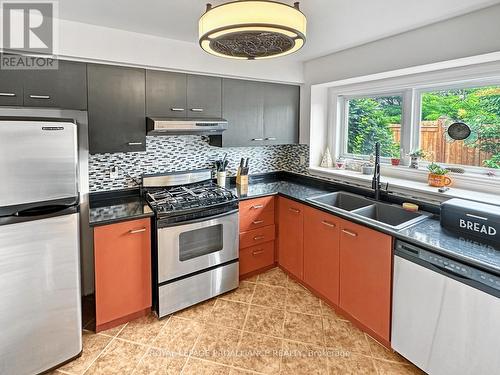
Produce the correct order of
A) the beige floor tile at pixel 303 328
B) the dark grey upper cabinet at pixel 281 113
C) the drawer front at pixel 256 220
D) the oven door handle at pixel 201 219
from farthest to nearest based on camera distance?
the dark grey upper cabinet at pixel 281 113, the drawer front at pixel 256 220, the oven door handle at pixel 201 219, the beige floor tile at pixel 303 328

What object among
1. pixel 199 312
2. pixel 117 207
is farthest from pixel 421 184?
pixel 117 207

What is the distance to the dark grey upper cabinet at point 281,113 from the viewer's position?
10.4ft

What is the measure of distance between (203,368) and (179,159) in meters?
1.81

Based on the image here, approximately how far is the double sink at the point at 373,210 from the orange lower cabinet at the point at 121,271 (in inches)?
57.4

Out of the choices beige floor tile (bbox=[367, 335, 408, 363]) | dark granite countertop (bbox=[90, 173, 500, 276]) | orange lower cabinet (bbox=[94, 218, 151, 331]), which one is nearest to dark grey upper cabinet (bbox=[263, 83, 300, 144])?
dark granite countertop (bbox=[90, 173, 500, 276])

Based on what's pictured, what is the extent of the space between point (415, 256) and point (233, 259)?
1478 mm

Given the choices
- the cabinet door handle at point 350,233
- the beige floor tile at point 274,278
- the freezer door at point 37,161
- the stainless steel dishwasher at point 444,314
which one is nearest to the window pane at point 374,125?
the cabinet door handle at point 350,233

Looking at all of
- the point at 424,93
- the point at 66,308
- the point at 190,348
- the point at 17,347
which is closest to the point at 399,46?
the point at 424,93

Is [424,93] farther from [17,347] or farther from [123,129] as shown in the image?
[17,347]

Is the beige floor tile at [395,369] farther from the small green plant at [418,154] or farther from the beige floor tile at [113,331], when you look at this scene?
the beige floor tile at [113,331]

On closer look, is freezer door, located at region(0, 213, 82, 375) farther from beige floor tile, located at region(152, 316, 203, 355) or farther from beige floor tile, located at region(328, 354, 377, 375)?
beige floor tile, located at region(328, 354, 377, 375)

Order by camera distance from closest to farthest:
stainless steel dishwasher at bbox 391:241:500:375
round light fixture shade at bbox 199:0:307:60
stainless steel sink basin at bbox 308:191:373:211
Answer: round light fixture shade at bbox 199:0:307:60 < stainless steel dishwasher at bbox 391:241:500:375 < stainless steel sink basin at bbox 308:191:373:211

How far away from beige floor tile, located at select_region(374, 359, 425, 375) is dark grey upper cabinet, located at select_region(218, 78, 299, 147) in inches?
83.8

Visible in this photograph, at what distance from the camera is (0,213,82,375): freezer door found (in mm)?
1615
